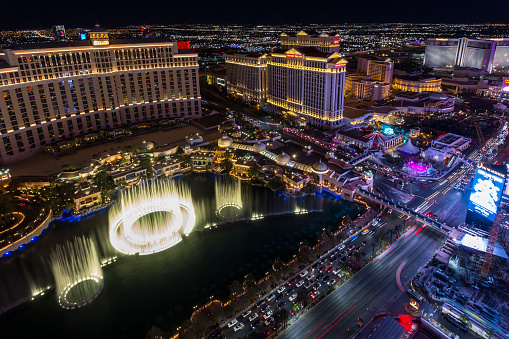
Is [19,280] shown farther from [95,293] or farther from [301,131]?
[301,131]

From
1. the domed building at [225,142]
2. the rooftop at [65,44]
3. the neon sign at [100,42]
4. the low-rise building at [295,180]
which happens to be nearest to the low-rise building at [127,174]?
the domed building at [225,142]

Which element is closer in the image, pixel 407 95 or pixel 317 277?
pixel 317 277

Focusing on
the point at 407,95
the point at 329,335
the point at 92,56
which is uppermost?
the point at 92,56

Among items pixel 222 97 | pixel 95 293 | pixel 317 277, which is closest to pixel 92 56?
pixel 222 97

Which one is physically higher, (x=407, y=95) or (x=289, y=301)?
(x=407, y=95)

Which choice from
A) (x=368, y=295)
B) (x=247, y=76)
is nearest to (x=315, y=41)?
(x=247, y=76)

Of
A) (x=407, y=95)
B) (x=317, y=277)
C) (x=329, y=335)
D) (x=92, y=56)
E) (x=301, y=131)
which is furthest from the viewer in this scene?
(x=407, y=95)

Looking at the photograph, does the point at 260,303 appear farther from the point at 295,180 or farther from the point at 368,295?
the point at 295,180
